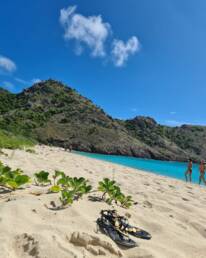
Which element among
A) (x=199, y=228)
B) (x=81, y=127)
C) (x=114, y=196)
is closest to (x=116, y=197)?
(x=114, y=196)

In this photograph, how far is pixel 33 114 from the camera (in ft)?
265

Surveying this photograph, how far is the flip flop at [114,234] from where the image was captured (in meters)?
2.50

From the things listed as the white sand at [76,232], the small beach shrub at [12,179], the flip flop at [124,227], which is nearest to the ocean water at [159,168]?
the white sand at [76,232]

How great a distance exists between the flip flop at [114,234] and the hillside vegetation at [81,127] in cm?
5629

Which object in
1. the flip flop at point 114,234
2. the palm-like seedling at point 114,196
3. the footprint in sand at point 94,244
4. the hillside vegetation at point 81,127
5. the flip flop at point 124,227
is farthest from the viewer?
the hillside vegetation at point 81,127

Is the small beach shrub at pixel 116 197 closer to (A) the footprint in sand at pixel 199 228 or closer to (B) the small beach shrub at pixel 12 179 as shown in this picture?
(A) the footprint in sand at pixel 199 228

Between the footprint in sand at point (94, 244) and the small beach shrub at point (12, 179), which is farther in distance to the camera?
the small beach shrub at point (12, 179)

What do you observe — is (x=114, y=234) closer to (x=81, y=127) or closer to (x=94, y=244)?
(x=94, y=244)

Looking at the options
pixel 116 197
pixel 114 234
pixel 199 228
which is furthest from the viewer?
pixel 116 197

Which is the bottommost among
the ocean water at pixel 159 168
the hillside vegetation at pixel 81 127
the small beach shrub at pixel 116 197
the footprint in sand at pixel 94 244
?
the footprint in sand at pixel 94 244

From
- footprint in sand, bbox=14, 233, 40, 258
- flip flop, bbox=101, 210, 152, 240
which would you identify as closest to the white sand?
footprint in sand, bbox=14, 233, 40, 258

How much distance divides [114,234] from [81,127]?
76.5 m

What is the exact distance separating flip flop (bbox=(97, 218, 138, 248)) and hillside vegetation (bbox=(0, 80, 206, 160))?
56.3 meters

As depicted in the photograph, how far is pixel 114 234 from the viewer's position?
2621 mm
